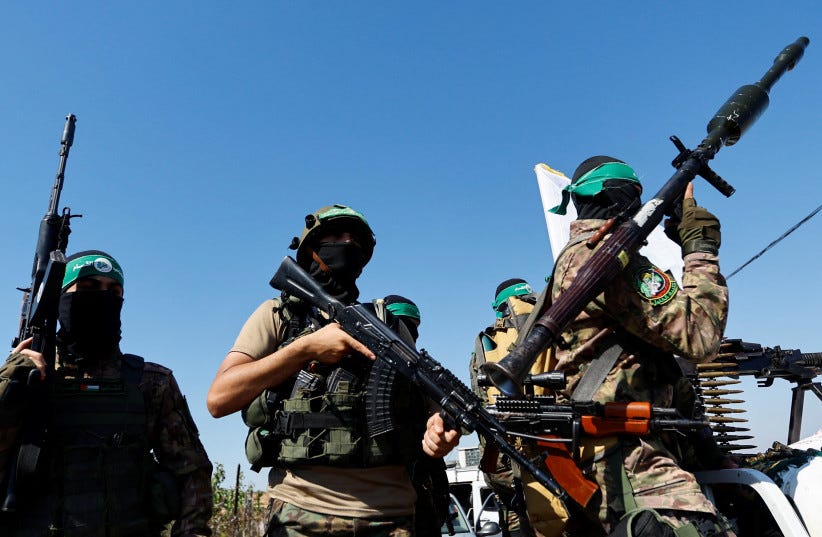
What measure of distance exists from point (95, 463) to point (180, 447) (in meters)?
0.46

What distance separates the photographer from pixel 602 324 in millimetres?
3260

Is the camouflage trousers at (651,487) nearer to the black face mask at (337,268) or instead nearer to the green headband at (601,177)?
the green headband at (601,177)

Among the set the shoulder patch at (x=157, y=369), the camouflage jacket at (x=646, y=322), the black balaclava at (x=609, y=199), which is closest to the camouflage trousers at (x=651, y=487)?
the camouflage jacket at (x=646, y=322)

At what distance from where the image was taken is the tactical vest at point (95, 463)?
10.6ft

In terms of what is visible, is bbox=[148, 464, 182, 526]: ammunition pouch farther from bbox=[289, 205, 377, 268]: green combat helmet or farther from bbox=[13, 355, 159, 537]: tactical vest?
bbox=[289, 205, 377, 268]: green combat helmet

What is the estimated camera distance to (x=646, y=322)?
3.01 meters

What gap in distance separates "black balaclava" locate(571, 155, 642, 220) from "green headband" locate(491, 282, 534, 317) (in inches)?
131

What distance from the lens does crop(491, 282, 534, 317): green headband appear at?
698cm

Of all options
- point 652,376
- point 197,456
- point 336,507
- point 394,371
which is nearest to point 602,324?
point 652,376

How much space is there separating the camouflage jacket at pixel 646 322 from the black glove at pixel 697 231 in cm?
6

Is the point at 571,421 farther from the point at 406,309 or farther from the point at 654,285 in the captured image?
the point at 406,309

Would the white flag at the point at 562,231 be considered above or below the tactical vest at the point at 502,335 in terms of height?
above

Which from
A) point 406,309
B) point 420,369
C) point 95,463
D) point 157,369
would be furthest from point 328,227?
point 406,309

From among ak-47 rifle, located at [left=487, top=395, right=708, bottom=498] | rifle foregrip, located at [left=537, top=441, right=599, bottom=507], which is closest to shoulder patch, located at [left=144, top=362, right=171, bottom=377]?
ak-47 rifle, located at [left=487, top=395, right=708, bottom=498]
